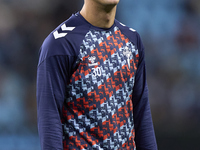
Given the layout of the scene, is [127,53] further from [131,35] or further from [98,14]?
[98,14]

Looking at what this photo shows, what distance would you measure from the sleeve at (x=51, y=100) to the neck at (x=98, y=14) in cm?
22

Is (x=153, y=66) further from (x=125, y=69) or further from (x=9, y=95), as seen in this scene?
(x=125, y=69)

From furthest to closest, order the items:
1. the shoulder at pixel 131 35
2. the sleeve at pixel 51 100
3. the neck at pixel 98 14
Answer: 1. the shoulder at pixel 131 35
2. the neck at pixel 98 14
3. the sleeve at pixel 51 100

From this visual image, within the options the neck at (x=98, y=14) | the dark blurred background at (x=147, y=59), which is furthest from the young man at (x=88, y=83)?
the dark blurred background at (x=147, y=59)

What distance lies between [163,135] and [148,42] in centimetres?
113

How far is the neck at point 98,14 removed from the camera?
1.58 metres

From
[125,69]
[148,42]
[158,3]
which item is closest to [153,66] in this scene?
[148,42]

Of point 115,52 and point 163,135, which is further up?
point 115,52

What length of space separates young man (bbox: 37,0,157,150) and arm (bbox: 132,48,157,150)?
0.26ft

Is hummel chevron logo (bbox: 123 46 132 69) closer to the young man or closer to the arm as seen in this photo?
the young man

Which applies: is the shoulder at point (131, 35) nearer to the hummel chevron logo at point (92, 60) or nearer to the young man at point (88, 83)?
the young man at point (88, 83)

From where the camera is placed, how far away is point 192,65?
492 cm

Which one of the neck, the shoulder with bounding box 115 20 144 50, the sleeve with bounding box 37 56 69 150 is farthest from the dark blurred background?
the sleeve with bounding box 37 56 69 150

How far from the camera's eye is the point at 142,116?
176cm
